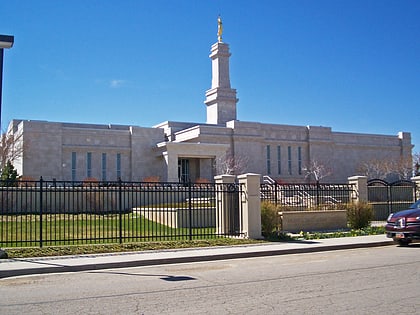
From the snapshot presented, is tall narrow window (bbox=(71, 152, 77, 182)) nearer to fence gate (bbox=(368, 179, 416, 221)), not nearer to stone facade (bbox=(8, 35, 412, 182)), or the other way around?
stone facade (bbox=(8, 35, 412, 182))

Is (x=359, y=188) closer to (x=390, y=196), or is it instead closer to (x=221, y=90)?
(x=390, y=196)

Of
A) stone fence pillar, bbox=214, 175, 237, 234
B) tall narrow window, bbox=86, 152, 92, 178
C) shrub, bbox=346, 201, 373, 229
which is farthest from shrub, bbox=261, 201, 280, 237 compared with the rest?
tall narrow window, bbox=86, 152, 92, 178

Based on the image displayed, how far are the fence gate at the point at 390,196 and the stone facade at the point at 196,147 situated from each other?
999 inches

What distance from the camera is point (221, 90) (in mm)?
66062

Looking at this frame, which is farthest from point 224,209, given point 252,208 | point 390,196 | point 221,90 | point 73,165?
point 221,90

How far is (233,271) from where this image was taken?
40.0 ft

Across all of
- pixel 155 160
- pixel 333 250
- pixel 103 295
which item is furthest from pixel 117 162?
pixel 103 295

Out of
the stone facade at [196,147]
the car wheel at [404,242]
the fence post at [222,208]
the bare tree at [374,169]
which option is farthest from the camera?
the bare tree at [374,169]

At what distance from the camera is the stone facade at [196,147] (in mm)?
54844

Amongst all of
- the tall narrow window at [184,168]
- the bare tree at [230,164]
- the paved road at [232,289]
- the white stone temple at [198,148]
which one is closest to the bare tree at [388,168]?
the white stone temple at [198,148]

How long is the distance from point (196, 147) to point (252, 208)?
117 ft

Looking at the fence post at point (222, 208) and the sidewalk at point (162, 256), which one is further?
the fence post at point (222, 208)

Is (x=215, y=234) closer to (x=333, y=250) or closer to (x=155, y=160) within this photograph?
(x=333, y=250)

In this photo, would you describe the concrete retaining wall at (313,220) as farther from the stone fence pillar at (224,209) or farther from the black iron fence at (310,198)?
the stone fence pillar at (224,209)
